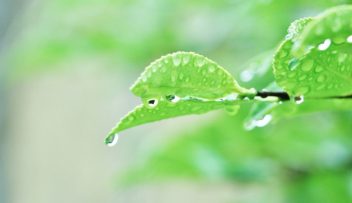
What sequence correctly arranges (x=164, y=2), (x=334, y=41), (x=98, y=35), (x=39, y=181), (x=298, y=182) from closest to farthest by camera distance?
(x=334, y=41) < (x=298, y=182) < (x=164, y=2) < (x=98, y=35) < (x=39, y=181)

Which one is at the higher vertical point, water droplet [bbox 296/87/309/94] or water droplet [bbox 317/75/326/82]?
water droplet [bbox 317/75/326/82]

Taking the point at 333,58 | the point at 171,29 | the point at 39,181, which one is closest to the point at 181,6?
the point at 171,29

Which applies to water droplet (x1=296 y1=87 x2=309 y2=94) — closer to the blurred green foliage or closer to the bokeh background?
the bokeh background

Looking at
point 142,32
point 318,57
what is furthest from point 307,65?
point 142,32

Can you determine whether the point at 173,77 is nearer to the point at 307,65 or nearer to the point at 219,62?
the point at 307,65

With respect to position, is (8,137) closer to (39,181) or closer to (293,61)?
(39,181)

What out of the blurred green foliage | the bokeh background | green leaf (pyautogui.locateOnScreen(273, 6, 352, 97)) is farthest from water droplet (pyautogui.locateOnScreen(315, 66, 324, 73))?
the blurred green foliage
